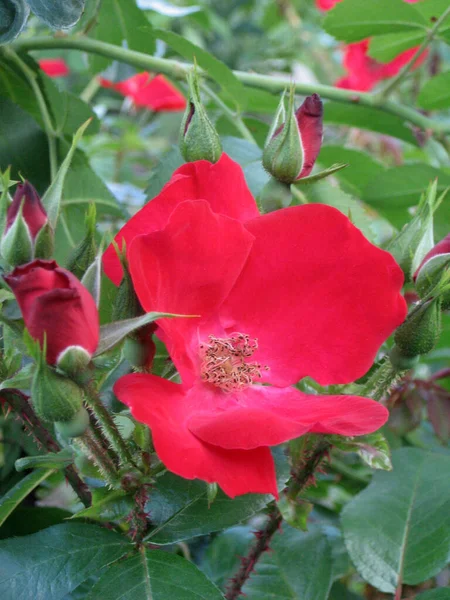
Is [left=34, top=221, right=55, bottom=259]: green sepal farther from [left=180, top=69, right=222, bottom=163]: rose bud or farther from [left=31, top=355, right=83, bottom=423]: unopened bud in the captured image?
[left=180, top=69, right=222, bottom=163]: rose bud

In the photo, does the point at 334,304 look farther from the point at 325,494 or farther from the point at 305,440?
the point at 325,494

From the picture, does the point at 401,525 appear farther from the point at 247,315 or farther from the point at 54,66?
the point at 54,66

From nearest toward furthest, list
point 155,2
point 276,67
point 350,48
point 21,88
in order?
point 21,88 < point 155,2 < point 350,48 < point 276,67

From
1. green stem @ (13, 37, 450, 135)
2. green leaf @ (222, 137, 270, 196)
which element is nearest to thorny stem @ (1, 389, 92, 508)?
green leaf @ (222, 137, 270, 196)

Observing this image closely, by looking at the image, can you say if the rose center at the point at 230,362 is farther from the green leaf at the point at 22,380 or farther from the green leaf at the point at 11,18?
the green leaf at the point at 11,18

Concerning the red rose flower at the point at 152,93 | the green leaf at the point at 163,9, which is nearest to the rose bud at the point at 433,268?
the green leaf at the point at 163,9

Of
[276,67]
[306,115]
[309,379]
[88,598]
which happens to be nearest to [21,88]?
[306,115]

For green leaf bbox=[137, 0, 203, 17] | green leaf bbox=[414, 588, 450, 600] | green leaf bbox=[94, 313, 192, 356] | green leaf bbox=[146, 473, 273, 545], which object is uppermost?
green leaf bbox=[94, 313, 192, 356]
